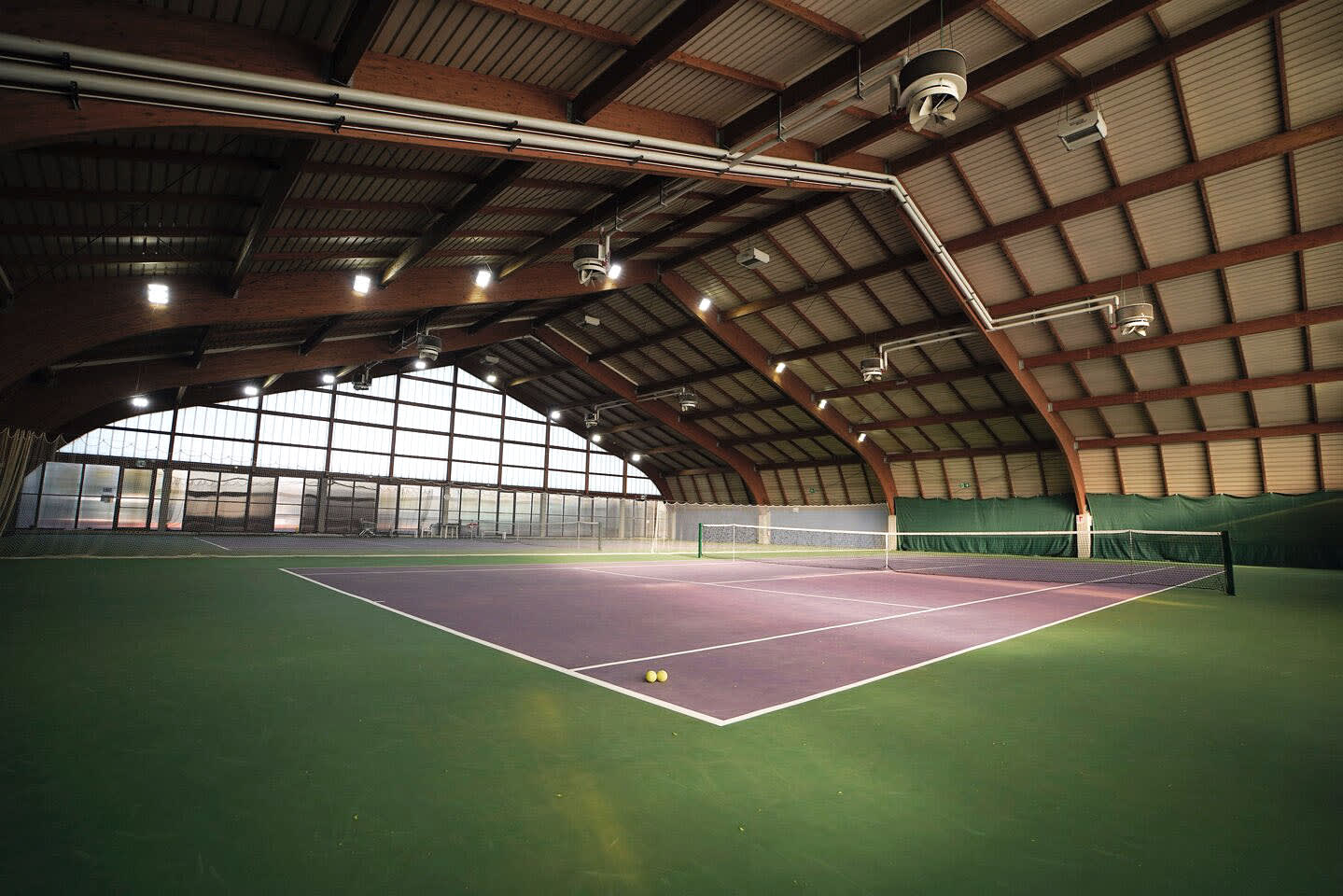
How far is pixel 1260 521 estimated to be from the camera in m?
25.9

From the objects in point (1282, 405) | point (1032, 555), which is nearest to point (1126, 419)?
point (1282, 405)

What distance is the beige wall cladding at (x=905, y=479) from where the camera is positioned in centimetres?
3600

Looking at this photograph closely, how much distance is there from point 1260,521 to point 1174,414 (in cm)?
583

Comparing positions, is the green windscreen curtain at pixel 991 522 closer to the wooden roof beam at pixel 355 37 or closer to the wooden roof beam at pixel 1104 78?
the wooden roof beam at pixel 1104 78

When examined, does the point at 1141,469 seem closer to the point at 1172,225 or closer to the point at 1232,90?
the point at 1172,225

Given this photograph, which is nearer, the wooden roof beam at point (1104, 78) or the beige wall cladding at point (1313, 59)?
the wooden roof beam at point (1104, 78)

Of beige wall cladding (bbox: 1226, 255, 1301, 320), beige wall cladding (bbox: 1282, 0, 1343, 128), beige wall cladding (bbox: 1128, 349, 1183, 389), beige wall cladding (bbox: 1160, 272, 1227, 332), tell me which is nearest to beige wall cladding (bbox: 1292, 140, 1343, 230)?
beige wall cladding (bbox: 1226, 255, 1301, 320)

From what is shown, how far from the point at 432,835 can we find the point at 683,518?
4684cm

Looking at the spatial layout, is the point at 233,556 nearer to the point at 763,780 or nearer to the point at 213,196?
the point at 213,196

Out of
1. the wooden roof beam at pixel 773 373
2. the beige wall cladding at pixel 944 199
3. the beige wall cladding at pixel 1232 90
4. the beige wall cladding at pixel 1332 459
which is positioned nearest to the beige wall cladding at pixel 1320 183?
the beige wall cladding at pixel 1232 90

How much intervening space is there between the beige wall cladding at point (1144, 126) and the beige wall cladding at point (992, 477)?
59.7 feet

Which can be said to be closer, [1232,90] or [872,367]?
[1232,90]

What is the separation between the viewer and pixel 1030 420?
2886cm

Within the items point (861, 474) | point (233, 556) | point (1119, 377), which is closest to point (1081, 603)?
point (1119, 377)
